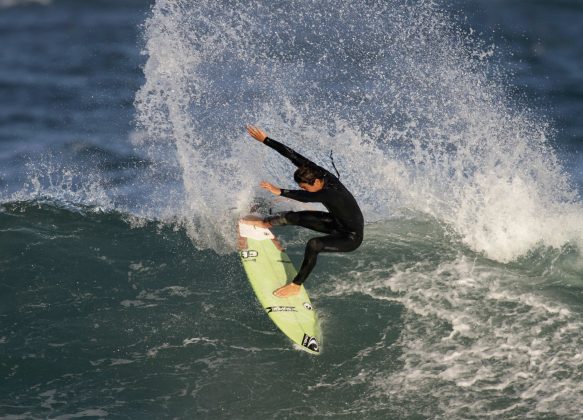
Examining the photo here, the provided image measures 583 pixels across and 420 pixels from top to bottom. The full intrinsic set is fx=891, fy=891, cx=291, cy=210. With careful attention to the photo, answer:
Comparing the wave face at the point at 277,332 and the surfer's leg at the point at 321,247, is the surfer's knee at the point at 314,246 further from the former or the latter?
the wave face at the point at 277,332

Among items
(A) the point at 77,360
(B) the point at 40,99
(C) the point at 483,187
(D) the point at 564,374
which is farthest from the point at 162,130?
(D) the point at 564,374

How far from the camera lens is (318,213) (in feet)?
40.6

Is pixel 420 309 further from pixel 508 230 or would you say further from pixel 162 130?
pixel 162 130

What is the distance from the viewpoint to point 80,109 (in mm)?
23172

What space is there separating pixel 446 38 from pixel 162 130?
7.88 m

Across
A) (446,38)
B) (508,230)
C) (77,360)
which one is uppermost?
(446,38)

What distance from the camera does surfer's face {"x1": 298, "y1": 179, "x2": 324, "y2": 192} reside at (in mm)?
11547

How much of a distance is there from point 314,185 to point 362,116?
9.56m

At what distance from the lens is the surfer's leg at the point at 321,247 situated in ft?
38.8

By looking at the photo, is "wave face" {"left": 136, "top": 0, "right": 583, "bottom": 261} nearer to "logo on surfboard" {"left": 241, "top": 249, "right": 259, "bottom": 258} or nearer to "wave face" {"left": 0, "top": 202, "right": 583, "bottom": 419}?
"wave face" {"left": 0, "top": 202, "right": 583, "bottom": 419}

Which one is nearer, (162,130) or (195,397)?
(195,397)

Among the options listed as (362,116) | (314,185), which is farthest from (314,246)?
(362,116)

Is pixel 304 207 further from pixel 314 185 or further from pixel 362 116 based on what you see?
pixel 362 116

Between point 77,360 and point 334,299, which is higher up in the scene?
point 334,299
